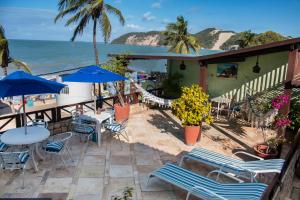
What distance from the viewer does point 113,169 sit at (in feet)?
17.5

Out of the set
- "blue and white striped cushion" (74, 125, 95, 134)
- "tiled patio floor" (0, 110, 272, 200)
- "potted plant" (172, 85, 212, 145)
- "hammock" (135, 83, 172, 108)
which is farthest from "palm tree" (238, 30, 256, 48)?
"blue and white striped cushion" (74, 125, 95, 134)

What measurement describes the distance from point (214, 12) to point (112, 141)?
25.7 meters

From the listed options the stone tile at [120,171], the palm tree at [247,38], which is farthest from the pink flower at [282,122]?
the palm tree at [247,38]

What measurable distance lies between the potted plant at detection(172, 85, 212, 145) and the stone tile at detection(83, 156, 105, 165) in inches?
92.2

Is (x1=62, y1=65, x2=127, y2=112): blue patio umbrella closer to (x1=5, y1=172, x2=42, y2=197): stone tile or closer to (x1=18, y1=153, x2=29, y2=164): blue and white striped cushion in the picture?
(x1=18, y1=153, x2=29, y2=164): blue and white striped cushion

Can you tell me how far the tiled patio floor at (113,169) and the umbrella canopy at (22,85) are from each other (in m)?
1.59

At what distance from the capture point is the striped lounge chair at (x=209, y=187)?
11.8ft

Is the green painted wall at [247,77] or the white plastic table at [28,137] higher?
the green painted wall at [247,77]

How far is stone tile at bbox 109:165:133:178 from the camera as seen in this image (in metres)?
5.10

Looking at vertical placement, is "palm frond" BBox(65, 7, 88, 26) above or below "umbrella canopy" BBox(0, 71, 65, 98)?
above

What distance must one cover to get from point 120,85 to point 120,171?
496 cm

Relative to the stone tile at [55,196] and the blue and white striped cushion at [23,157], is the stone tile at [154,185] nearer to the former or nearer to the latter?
the stone tile at [55,196]

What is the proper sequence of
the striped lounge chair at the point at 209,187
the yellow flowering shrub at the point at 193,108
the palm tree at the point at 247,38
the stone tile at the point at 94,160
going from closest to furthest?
the striped lounge chair at the point at 209,187 → the stone tile at the point at 94,160 → the yellow flowering shrub at the point at 193,108 → the palm tree at the point at 247,38

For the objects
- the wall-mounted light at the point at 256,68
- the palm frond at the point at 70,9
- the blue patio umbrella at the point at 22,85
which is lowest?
the blue patio umbrella at the point at 22,85
